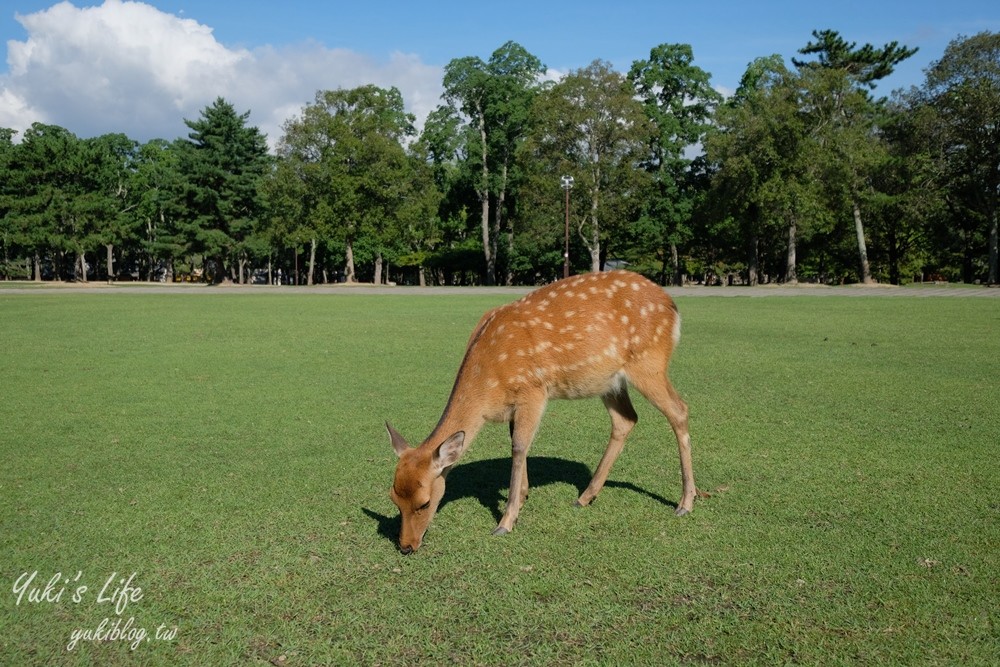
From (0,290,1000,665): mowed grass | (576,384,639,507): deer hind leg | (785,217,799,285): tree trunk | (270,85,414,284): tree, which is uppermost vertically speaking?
(270,85,414,284): tree

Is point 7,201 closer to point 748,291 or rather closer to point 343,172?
point 343,172

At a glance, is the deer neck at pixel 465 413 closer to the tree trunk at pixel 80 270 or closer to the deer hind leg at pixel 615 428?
the deer hind leg at pixel 615 428

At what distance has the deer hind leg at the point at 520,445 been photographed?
4992 mm

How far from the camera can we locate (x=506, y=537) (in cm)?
484

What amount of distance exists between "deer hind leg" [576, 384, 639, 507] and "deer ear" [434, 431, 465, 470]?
1280mm

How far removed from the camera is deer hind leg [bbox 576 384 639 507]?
18.1 feet

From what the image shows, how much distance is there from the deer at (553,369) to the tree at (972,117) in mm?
50058

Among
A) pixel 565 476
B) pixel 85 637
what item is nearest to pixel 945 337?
pixel 565 476

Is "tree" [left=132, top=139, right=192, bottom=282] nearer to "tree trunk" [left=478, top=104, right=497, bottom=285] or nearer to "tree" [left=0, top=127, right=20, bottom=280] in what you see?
"tree" [left=0, top=127, right=20, bottom=280]

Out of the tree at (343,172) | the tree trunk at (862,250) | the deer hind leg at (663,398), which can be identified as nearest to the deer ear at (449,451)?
the deer hind leg at (663,398)

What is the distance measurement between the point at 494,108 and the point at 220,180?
27.9m

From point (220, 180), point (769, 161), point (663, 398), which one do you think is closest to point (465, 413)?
point (663, 398)

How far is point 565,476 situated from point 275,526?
2305 millimetres

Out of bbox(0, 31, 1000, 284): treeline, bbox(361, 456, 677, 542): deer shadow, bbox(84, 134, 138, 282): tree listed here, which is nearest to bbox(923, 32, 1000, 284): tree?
bbox(0, 31, 1000, 284): treeline
